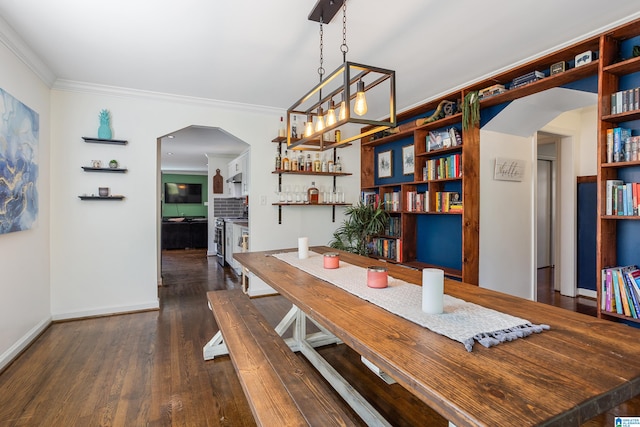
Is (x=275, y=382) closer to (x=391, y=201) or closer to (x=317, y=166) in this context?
(x=391, y=201)

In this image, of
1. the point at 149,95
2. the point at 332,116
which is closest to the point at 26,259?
the point at 149,95

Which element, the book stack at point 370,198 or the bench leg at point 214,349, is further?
the book stack at point 370,198

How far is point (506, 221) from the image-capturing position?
3.37 metres

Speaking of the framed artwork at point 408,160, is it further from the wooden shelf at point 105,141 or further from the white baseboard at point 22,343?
the white baseboard at point 22,343

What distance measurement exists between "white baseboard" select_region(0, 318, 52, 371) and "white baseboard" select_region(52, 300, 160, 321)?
0.48 feet

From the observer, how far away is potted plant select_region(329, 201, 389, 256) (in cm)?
415

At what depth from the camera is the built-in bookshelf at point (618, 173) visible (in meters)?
2.07

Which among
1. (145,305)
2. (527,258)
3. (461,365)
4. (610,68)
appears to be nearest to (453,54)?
(610,68)

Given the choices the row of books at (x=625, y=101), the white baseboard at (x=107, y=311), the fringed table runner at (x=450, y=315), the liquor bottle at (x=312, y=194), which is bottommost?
the white baseboard at (x=107, y=311)

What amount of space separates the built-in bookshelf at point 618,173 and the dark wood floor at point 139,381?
677mm

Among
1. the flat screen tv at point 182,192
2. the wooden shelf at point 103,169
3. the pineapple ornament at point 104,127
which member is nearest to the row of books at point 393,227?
the wooden shelf at point 103,169

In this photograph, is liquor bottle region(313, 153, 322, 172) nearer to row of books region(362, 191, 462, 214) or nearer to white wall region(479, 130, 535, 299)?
row of books region(362, 191, 462, 214)

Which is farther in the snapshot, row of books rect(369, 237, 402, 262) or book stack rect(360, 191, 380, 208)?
book stack rect(360, 191, 380, 208)

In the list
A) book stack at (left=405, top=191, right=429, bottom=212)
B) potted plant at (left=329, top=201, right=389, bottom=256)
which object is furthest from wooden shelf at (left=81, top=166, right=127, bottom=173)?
book stack at (left=405, top=191, right=429, bottom=212)
